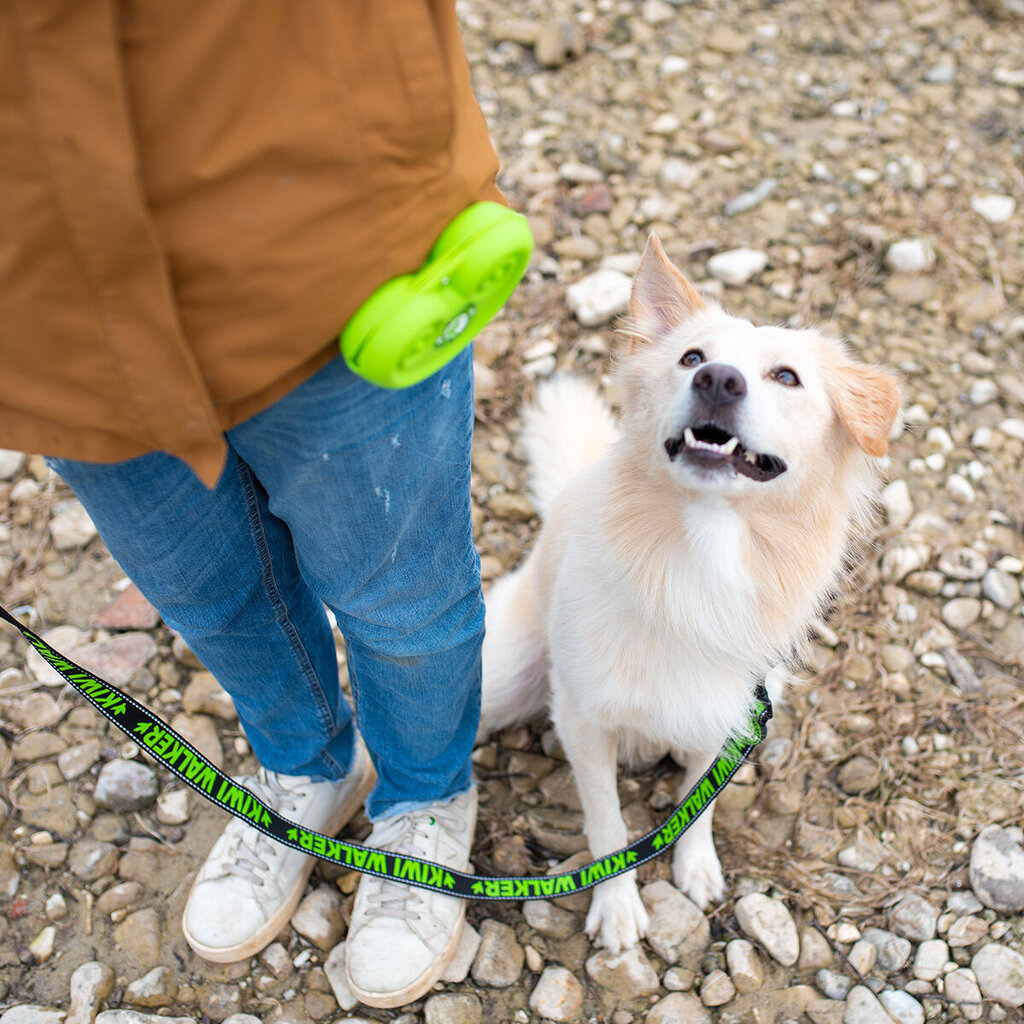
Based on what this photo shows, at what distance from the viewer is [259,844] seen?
1841 mm

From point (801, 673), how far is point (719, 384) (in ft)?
4.02

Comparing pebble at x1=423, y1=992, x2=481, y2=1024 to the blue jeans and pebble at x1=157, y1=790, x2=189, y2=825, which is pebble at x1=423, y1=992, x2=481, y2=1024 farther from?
pebble at x1=157, y1=790, x2=189, y2=825

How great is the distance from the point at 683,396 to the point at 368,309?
0.64 metres

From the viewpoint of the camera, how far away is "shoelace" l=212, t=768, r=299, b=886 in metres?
1.81

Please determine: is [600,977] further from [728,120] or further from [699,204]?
[728,120]

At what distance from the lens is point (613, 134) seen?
3578 mm

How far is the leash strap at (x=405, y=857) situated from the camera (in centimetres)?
150

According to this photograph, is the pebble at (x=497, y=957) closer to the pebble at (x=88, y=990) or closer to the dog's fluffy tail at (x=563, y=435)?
the pebble at (x=88, y=990)

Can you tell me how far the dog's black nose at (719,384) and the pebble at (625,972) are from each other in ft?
4.05

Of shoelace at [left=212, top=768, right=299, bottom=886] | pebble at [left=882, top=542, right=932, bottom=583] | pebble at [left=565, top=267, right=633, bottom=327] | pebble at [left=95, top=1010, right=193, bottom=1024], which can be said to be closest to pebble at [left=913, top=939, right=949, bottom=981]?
pebble at [left=882, top=542, right=932, bottom=583]

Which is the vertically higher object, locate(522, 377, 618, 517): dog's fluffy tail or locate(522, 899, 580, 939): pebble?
locate(522, 377, 618, 517): dog's fluffy tail

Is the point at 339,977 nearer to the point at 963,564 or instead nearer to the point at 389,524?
the point at 389,524

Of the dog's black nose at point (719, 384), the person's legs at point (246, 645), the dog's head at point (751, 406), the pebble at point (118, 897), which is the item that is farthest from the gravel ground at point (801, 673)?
the dog's black nose at point (719, 384)

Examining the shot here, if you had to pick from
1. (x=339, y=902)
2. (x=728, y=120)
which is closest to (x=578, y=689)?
(x=339, y=902)
